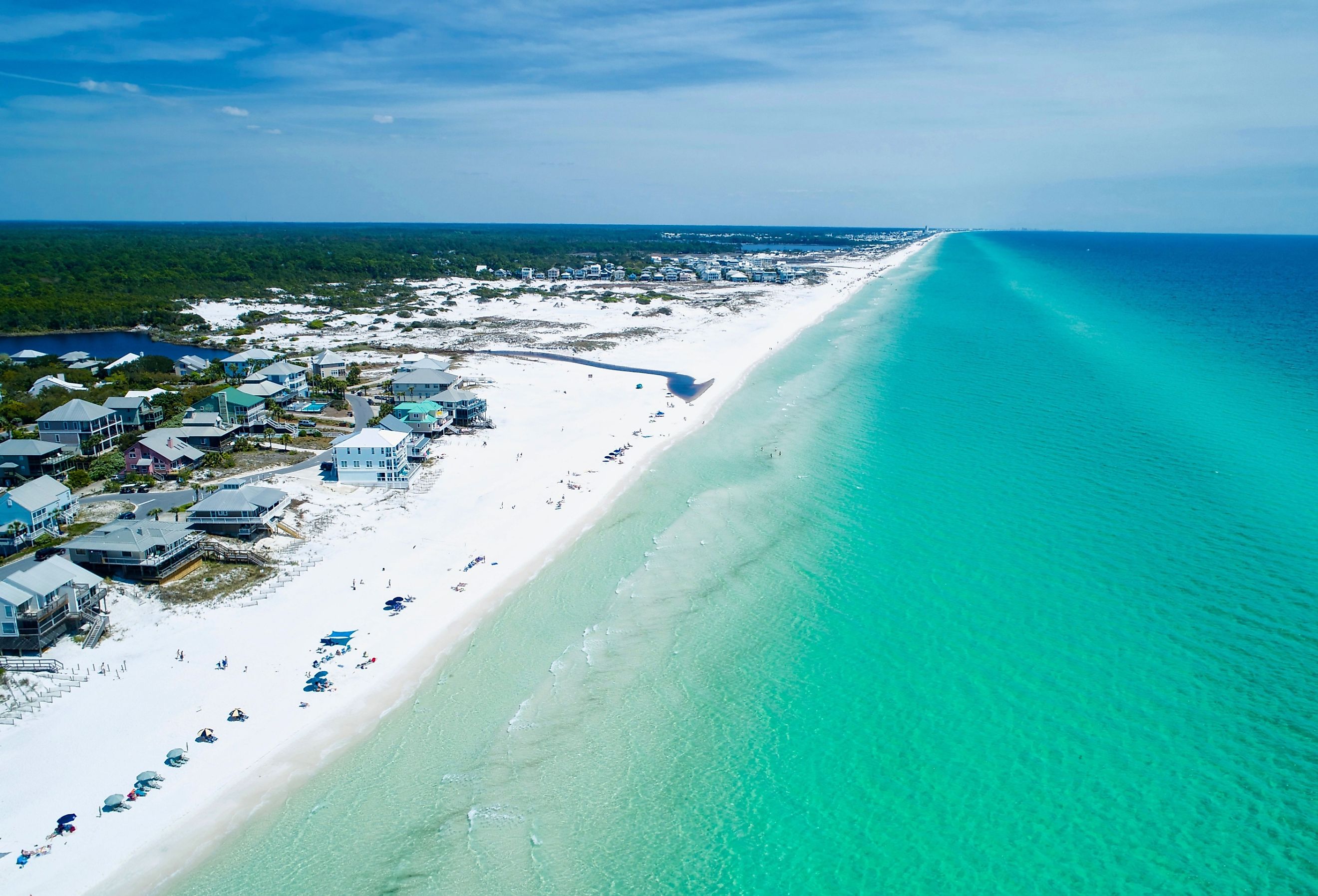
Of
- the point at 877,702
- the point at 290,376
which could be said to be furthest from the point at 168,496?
the point at 877,702

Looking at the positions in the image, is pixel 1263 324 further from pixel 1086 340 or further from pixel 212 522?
pixel 212 522

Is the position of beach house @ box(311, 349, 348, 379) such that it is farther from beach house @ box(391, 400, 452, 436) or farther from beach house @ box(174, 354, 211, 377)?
beach house @ box(391, 400, 452, 436)

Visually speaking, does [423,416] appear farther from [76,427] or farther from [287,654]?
[287,654]

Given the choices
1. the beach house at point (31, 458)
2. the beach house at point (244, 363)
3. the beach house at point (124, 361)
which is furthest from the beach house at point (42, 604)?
the beach house at point (124, 361)

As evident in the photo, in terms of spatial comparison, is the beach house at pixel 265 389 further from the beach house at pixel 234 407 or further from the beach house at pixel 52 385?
the beach house at pixel 52 385

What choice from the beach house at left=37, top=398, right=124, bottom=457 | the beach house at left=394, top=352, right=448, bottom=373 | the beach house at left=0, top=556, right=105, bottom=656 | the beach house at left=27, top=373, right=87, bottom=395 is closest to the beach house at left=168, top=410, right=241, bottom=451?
the beach house at left=37, top=398, right=124, bottom=457
